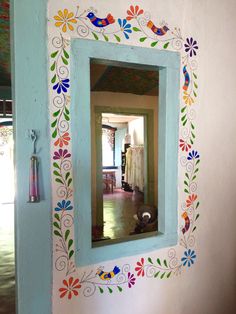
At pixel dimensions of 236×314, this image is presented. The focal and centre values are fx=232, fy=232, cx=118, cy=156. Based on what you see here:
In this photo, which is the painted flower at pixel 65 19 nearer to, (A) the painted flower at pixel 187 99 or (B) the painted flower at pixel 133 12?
(B) the painted flower at pixel 133 12

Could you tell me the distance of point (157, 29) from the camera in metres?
0.94

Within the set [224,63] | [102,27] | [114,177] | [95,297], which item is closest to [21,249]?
[95,297]

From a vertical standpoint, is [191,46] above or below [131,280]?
above

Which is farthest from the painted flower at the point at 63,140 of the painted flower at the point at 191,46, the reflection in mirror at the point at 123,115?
the reflection in mirror at the point at 123,115

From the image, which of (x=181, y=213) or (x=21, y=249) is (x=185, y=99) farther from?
(x=21, y=249)

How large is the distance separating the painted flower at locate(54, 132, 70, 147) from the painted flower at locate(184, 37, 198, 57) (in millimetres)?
653

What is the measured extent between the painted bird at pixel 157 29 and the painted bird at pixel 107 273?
96 centimetres

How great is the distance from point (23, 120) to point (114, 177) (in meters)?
6.17

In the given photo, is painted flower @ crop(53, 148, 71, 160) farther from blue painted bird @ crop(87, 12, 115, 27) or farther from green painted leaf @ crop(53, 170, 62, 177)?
blue painted bird @ crop(87, 12, 115, 27)

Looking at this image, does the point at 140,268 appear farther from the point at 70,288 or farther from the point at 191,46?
the point at 191,46

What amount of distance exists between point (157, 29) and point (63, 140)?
60cm

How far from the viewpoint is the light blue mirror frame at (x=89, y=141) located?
821 mm

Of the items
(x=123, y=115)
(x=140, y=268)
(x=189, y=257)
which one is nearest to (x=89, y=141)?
(x=140, y=268)

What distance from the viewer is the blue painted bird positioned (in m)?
0.83
